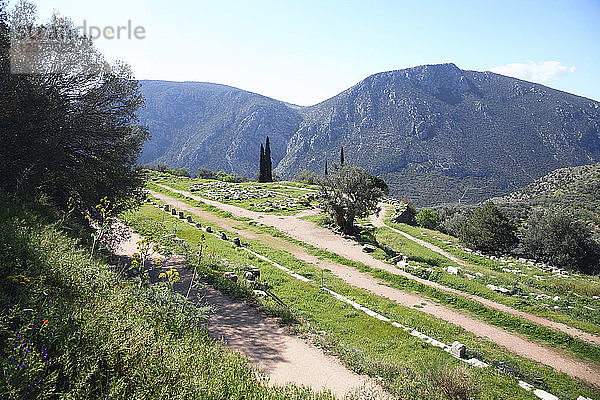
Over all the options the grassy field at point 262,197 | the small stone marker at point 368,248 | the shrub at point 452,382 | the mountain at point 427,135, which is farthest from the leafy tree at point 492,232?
the mountain at point 427,135

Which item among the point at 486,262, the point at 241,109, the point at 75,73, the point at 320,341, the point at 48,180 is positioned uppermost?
the point at 241,109

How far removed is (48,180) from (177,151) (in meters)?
105

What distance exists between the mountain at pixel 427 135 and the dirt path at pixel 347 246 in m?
41.9

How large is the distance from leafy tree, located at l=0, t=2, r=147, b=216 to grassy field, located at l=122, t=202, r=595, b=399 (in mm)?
4892

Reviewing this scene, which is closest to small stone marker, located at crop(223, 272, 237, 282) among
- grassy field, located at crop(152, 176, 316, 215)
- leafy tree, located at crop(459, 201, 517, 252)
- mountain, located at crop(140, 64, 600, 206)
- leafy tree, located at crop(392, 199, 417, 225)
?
grassy field, located at crop(152, 176, 316, 215)

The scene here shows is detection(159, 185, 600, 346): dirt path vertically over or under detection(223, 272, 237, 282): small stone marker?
under

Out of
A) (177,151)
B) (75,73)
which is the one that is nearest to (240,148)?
(177,151)

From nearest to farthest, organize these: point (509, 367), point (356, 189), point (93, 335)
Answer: point (93, 335) < point (509, 367) < point (356, 189)

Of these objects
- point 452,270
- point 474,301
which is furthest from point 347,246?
point 474,301

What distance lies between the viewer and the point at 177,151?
→ 10738 centimetres

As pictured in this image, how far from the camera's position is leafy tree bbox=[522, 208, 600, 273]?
63.0ft

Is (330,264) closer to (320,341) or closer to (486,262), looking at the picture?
(320,341)

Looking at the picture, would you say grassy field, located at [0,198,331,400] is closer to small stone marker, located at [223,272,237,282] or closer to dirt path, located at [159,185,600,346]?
small stone marker, located at [223,272,237,282]

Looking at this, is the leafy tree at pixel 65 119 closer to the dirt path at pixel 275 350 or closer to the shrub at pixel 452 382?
the dirt path at pixel 275 350
